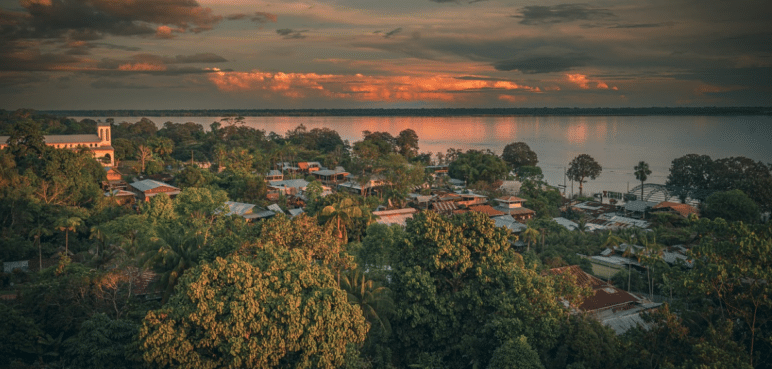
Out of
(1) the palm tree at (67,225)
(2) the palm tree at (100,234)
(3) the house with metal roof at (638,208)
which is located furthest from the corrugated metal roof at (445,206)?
(1) the palm tree at (67,225)

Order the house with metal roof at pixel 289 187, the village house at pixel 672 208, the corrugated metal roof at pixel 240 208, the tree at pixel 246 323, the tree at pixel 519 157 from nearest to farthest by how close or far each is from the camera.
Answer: the tree at pixel 246 323 < the corrugated metal roof at pixel 240 208 < the village house at pixel 672 208 < the house with metal roof at pixel 289 187 < the tree at pixel 519 157

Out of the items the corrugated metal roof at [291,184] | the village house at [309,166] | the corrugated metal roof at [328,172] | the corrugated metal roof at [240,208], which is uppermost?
the village house at [309,166]

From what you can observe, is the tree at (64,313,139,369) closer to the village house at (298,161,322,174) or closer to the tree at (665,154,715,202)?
the tree at (665,154,715,202)

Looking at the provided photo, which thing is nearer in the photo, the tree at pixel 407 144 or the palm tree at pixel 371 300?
the palm tree at pixel 371 300

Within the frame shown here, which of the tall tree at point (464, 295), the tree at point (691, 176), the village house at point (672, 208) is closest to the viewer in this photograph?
the tall tree at point (464, 295)

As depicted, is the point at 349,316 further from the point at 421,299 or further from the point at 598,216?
the point at 598,216

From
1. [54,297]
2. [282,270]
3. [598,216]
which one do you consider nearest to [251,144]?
[598,216]

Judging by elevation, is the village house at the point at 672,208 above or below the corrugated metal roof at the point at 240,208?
below

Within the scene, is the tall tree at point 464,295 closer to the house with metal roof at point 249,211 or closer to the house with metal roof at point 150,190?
the house with metal roof at point 249,211
